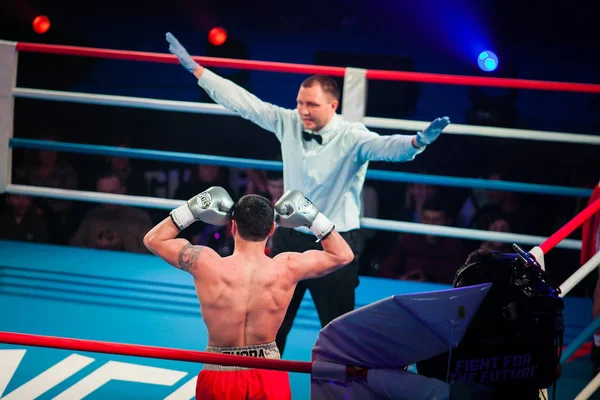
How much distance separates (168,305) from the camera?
3.35 m

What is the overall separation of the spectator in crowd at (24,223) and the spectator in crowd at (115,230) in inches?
8.5

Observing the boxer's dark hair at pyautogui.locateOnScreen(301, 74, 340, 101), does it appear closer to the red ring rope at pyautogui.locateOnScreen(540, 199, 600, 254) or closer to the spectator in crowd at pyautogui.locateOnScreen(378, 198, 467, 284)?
the red ring rope at pyautogui.locateOnScreen(540, 199, 600, 254)

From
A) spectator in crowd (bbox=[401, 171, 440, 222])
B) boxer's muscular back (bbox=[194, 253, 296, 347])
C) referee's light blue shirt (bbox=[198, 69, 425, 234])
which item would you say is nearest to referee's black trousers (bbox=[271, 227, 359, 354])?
referee's light blue shirt (bbox=[198, 69, 425, 234])

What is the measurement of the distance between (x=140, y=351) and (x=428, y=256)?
2.61 m

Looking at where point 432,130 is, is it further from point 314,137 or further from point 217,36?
point 217,36

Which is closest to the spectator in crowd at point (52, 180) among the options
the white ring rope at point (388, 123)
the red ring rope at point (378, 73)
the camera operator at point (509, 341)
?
the white ring rope at point (388, 123)

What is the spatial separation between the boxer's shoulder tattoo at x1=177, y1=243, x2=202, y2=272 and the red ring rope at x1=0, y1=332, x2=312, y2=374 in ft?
1.45

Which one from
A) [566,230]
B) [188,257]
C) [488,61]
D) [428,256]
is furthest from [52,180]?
[566,230]

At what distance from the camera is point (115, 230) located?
14.6 feet

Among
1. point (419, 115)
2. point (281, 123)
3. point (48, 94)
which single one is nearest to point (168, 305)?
point (281, 123)

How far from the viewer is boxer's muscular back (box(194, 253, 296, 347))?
7.25 feet

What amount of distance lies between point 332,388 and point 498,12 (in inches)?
170

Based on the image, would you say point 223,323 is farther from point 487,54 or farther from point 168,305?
point 487,54

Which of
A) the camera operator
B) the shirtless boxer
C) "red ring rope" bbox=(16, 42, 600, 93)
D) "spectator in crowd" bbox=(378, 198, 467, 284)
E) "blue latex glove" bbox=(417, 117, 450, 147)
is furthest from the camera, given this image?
"spectator in crowd" bbox=(378, 198, 467, 284)
